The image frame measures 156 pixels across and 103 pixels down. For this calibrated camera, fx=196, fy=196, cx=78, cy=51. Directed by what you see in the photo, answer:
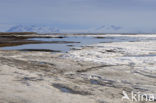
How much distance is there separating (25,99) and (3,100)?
2.20 feet

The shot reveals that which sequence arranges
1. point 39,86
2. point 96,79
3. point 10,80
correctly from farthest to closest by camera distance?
point 96,79 → point 10,80 → point 39,86

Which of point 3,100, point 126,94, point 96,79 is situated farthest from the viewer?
point 96,79

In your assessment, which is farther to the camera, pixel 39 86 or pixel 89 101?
pixel 39 86

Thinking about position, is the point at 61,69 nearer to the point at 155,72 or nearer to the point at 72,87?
the point at 72,87

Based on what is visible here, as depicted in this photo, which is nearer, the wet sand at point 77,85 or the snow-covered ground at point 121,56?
the wet sand at point 77,85

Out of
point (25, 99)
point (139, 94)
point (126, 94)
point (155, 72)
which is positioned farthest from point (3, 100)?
point (155, 72)

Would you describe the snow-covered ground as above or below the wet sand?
above

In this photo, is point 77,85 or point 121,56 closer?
point 77,85

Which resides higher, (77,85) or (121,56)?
(121,56)

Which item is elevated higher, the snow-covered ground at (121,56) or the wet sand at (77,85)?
the snow-covered ground at (121,56)

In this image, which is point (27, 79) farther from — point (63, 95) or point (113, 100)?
point (113, 100)

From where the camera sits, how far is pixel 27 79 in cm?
902

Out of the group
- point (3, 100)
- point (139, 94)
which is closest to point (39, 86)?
point (3, 100)

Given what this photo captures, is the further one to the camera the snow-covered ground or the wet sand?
the snow-covered ground
